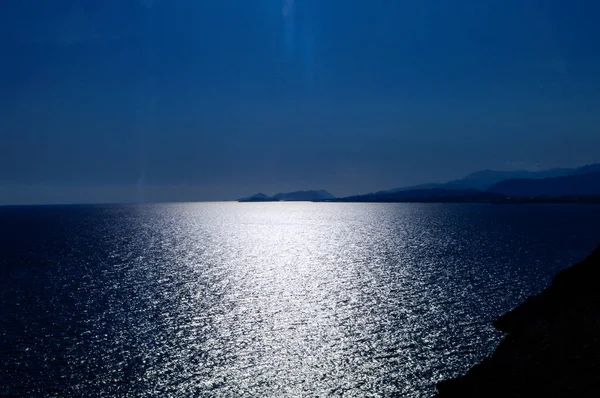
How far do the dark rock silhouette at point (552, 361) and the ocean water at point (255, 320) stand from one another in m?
6.99

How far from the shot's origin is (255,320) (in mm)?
61000

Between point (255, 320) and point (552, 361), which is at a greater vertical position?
point (552, 361)

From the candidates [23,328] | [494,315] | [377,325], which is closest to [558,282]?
[494,315]

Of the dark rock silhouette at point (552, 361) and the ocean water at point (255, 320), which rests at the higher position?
the dark rock silhouette at point (552, 361)

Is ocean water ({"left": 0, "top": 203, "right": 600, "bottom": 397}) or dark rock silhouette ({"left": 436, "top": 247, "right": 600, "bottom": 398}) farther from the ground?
dark rock silhouette ({"left": 436, "top": 247, "right": 600, "bottom": 398})

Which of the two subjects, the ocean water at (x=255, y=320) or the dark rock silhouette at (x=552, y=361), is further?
the ocean water at (x=255, y=320)

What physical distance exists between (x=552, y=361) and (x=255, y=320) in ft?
130

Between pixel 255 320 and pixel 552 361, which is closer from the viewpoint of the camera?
pixel 552 361

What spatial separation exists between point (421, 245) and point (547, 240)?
135ft

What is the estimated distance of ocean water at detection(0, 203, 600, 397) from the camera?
4012 cm

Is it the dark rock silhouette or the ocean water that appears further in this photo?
the ocean water

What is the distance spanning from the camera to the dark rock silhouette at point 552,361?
1059 inches

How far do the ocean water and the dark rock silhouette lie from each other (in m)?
6.99

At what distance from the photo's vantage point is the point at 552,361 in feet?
97.6
